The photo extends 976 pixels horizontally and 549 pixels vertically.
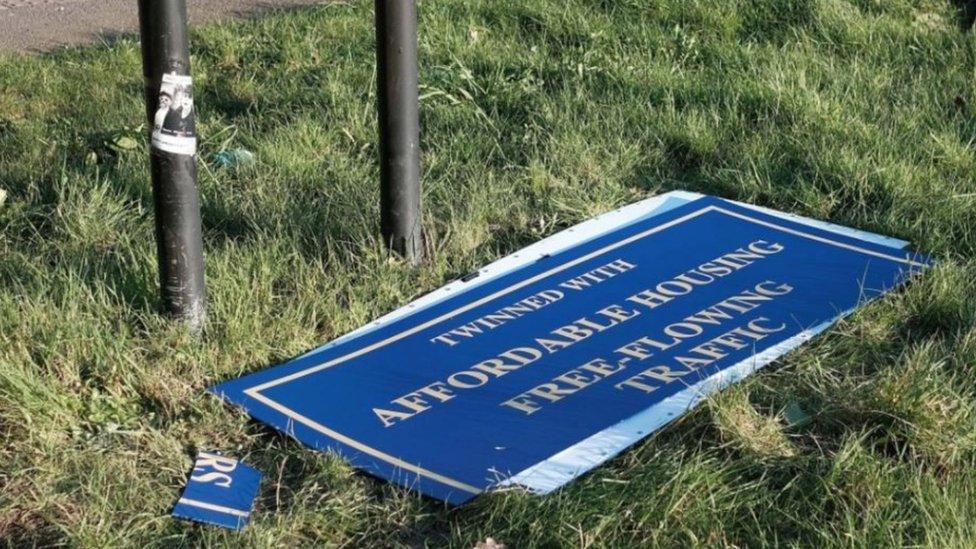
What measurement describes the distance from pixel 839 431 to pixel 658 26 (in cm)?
322

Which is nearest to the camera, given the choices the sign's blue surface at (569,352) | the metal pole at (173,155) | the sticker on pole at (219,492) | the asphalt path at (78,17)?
the sticker on pole at (219,492)

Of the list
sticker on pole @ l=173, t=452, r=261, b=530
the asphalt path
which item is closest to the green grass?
sticker on pole @ l=173, t=452, r=261, b=530

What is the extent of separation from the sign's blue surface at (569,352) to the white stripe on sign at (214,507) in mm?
279

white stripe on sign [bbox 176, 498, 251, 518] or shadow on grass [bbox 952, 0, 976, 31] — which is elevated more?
shadow on grass [bbox 952, 0, 976, 31]

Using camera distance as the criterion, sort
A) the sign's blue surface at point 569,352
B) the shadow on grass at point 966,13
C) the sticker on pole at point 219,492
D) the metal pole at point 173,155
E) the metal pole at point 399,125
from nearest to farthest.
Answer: the sticker on pole at point 219,492 → the sign's blue surface at point 569,352 → the metal pole at point 173,155 → the metal pole at point 399,125 → the shadow on grass at point 966,13

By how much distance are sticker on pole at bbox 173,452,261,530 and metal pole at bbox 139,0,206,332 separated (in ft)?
1.70

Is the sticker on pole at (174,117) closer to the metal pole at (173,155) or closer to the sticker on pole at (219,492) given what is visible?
the metal pole at (173,155)

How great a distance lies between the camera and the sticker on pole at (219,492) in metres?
2.68

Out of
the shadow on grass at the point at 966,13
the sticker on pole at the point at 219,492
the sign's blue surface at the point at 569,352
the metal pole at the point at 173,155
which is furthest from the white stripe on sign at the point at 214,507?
the shadow on grass at the point at 966,13

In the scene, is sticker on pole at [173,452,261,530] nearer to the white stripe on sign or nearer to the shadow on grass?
the white stripe on sign

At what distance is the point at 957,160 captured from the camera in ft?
14.8

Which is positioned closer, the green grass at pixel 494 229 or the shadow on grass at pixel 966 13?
the green grass at pixel 494 229

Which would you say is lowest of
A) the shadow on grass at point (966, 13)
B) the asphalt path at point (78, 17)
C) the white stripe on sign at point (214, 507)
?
the white stripe on sign at point (214, 507)

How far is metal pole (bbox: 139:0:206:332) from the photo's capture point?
3.07 metres
